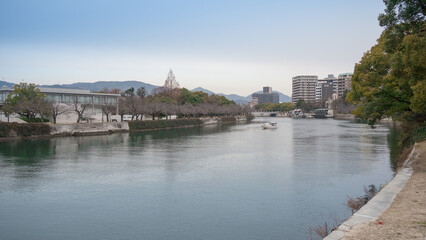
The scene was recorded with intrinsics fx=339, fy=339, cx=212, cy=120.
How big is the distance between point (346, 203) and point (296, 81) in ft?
619

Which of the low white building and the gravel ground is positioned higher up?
the low white building

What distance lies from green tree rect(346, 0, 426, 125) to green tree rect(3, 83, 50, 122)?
3560 centimetres

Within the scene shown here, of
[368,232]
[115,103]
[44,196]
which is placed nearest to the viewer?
[368,232]

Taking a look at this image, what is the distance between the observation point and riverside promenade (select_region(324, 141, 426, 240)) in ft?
21.4

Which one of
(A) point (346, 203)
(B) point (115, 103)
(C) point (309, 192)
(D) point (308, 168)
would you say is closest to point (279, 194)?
(C) point (309, 192)

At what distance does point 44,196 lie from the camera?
1405 centimetres

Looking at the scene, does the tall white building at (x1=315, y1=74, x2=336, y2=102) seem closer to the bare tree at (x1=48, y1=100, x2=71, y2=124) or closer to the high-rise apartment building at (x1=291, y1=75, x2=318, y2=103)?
the high-rise apartment building at (x1=291, y1=75, x2=318, y2=103)

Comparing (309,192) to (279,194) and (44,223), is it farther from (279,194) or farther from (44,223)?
(44,223)

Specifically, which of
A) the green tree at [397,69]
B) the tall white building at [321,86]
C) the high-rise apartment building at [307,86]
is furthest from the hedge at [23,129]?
the high-rise apartment building at [307,86]

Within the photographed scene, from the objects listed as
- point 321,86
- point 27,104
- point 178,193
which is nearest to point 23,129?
point 27,104

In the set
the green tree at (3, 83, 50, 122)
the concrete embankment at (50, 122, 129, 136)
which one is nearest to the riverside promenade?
the concrete embankment at (50, 122, 129, 136)

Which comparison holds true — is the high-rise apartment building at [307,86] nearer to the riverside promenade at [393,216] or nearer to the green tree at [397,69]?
the green tree at [397,69]

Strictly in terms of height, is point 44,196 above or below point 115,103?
below

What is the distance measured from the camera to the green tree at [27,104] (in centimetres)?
3994
